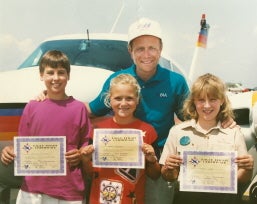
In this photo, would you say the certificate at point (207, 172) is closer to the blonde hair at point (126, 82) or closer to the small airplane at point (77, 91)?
the blonde hair at point (126, 82)

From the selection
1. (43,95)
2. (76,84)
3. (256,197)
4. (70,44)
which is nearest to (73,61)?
(70,44)

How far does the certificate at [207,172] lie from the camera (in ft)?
10.1

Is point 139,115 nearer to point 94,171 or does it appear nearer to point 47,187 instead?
point 94,171

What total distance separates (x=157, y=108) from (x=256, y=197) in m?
1.22

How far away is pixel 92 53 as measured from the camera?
586 centimetres

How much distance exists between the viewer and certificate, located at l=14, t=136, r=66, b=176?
322 centimetres

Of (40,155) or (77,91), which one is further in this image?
(77,91)

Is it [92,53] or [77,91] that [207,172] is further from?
[92,53]

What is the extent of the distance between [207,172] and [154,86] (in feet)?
3.01

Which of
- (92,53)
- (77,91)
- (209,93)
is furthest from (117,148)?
(92,53)

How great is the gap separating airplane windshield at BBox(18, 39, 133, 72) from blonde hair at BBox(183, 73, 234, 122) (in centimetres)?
219

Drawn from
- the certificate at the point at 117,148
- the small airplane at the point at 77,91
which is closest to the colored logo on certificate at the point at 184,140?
the certificate at the point at 117,148

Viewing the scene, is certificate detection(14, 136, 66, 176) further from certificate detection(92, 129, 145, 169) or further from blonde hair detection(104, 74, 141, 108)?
blonde hair detection(104, 74, 141, 108)

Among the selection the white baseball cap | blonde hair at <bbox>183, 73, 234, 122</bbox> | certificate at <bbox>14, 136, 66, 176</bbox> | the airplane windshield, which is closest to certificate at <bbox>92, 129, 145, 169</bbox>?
certificate at <bbox>14, 136, 66, 176</bbox>
